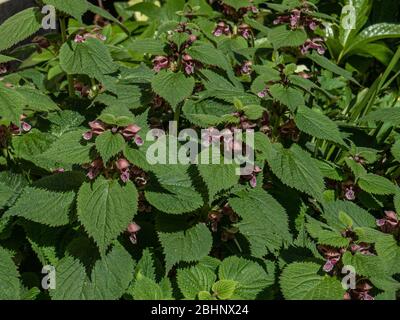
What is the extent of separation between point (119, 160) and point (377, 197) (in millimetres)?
1171

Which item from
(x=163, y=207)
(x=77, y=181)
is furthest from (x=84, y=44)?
(x=163, y=207)

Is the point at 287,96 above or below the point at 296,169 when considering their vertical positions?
above

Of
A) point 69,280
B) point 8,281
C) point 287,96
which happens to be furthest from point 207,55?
point 8,281

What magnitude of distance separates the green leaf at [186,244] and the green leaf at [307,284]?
0.27 m

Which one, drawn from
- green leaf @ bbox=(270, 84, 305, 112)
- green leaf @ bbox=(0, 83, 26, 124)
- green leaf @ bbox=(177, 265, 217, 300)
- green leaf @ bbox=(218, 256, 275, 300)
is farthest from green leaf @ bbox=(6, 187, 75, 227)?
green leaf @ bbox=(270, 84, 305, 112)

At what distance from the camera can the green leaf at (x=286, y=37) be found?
7.50ft

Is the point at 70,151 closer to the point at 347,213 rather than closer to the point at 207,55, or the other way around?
the point at 207,55

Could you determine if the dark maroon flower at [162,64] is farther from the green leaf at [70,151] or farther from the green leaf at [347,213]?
the green leaf at [347,213]

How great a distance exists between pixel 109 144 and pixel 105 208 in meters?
0.19

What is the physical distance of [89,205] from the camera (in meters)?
1.61

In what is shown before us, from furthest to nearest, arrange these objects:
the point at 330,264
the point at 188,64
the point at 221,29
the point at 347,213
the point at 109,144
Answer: the point at 221,29
the point at 347,213
the point at 188,64
the point at 330,264
the point at 109,144

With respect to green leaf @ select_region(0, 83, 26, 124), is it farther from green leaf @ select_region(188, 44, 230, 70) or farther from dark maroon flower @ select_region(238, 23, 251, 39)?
dark maroon flower @ select_region(238, 23, 251, 39)

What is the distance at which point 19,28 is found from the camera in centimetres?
205
